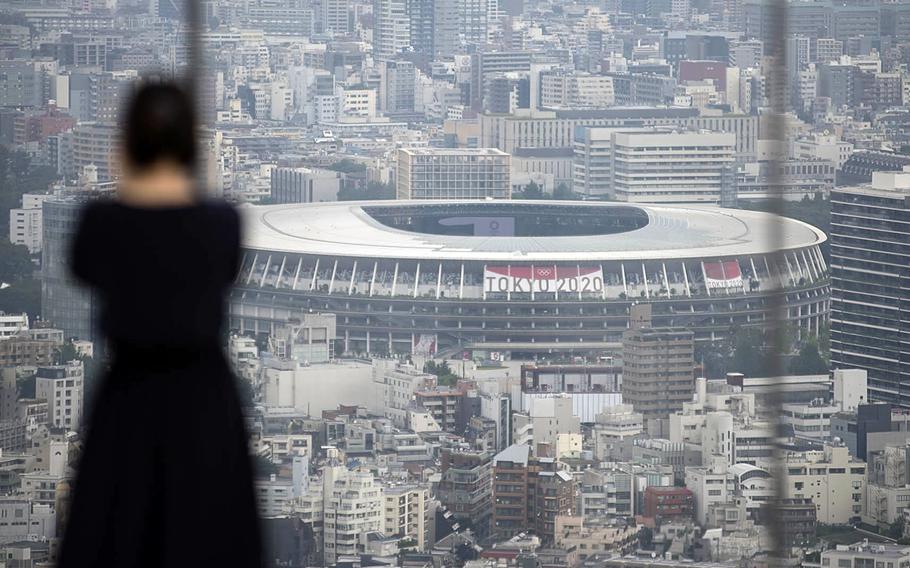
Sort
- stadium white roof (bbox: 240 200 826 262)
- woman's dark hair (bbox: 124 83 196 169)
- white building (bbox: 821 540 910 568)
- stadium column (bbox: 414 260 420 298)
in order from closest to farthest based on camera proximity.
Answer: woman's dark hair (bbox: 124 83 196 169)
white building (bbox: 821 540 910 568)
stadium column (bbox: 414 260 420 298)
stadium white roof (bbox: 240 200 826 262)

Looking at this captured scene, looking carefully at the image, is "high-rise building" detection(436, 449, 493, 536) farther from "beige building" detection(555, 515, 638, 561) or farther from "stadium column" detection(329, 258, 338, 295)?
"stadium column" detection(329, 258, 338, 295)

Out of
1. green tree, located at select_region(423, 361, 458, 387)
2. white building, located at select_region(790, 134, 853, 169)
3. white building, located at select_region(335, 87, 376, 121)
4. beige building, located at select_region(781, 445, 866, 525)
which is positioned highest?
white building, located at select_region(335, 87, 376, 121)

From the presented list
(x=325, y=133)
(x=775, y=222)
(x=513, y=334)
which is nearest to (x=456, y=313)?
(x=513, y=334)

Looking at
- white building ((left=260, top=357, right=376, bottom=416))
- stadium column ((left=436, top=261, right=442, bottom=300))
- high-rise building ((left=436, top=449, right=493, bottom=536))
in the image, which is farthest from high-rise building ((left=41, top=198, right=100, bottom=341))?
stadium column ((left=436, top=261, right=442, bottom=300))

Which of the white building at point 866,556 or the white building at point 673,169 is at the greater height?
the white building at point 673,169

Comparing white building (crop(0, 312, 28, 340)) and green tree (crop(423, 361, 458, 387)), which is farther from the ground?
white building (crop(0, 312, 28, 340))

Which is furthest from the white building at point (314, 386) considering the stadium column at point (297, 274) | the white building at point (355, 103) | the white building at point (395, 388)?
the white building at point (355, 103)

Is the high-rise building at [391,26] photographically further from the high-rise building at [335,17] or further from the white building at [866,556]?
the white building at [866,556]
